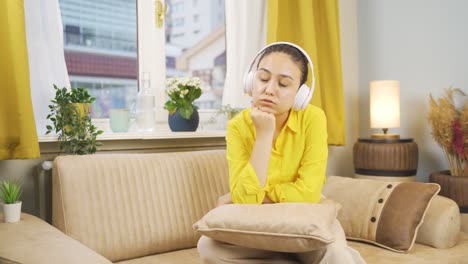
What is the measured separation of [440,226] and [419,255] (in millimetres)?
172

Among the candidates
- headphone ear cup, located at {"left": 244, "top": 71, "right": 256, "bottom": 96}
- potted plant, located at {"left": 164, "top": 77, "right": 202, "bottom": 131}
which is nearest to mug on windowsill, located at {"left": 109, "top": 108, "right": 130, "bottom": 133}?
potted plant, located at {"left": 164, "top": 77, "right": 202, "bottom": 131}

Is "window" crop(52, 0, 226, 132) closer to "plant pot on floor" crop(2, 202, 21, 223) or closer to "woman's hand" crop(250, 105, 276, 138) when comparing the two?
"plant pot on floor" crop(2, 202, 21, 223)

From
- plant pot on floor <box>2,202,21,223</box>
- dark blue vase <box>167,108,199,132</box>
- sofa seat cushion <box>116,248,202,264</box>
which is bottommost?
sofa seat cushion <box>116,248,202,264</box>

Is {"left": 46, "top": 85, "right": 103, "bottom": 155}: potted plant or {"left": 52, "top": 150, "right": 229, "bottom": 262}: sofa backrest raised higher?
{"left": 46, "top": 85, "right": 103, "bottom": 155}: potted plant

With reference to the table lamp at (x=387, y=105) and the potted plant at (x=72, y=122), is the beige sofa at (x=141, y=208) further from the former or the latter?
the table lamp at (x=387, y=105)

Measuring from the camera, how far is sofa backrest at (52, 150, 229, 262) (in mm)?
1693

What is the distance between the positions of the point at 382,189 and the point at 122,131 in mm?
1212

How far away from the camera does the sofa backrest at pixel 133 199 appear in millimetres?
1693

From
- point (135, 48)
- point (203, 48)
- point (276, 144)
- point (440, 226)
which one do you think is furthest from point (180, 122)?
point (440, 226)

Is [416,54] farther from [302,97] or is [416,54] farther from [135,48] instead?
[135,48]

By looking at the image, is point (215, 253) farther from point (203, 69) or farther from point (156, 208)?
point (203, 69)

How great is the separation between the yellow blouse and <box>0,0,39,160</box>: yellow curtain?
732 mm

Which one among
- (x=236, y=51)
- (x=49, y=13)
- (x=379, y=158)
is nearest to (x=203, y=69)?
(x=236, y=51)

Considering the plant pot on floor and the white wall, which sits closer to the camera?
the plant pot on floor
